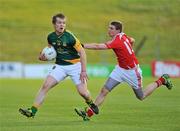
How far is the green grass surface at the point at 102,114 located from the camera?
13.6m

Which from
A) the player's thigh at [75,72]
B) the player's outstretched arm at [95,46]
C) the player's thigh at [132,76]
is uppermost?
the player's outstretched arm at [95,46]

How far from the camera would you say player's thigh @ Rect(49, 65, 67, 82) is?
14.8m

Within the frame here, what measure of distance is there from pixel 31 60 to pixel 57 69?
30.9m

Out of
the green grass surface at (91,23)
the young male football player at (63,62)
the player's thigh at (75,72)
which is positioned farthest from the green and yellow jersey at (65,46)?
the green grass surface at (91,23)

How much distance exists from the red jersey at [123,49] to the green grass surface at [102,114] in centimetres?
115

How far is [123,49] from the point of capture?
597 inches

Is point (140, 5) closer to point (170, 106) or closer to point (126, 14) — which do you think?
point (126, 14)

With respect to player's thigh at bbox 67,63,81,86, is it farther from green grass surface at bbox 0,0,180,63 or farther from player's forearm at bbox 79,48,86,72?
green grass surface at bbox 0,0,180,63

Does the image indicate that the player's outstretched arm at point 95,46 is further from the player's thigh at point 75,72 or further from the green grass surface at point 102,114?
the green grass surface at point 102,114

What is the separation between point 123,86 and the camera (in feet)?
94.1

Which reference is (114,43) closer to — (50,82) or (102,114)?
(50,82)

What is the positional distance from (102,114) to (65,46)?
239 centimetres

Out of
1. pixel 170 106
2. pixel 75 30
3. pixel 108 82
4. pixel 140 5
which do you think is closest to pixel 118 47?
pixel 108 82

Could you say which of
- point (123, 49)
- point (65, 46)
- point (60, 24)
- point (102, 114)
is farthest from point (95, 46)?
point (102, 114)
